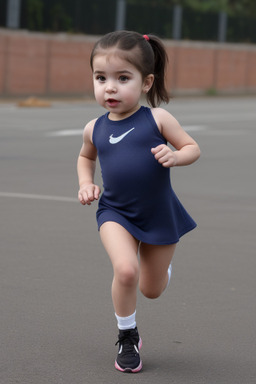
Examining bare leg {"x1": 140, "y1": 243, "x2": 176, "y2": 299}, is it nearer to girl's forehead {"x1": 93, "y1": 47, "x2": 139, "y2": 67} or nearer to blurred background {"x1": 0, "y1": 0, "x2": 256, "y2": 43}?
girl's forehead {"x1": 93, "y1": 47, "x2": 139, "y2": 67}

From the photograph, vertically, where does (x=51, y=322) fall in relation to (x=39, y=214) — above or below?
above

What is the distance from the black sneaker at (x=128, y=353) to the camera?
5.09 meters

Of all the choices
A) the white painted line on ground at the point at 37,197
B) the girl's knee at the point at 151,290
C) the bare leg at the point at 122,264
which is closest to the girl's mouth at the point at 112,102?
the bare leg at the point at 122,264

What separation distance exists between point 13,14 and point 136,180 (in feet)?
117

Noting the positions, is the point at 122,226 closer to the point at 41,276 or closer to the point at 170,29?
the point at 41,276

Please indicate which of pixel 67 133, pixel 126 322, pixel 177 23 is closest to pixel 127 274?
pixel 126 322

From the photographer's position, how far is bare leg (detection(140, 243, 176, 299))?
524 cm

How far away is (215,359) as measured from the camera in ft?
17.7

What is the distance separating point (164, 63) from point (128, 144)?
0.51 m

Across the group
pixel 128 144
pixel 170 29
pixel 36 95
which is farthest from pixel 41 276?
pixel 170 29

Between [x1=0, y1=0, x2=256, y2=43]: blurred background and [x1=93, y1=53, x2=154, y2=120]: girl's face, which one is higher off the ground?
[x1=93, y1=53, x2=154, y2=120]: girl's face

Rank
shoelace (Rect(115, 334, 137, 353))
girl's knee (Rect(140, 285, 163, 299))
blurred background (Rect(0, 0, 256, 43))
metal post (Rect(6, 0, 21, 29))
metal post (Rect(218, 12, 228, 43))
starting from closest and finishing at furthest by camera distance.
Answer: shoelace (Rect(115, 334, 137, 353)), girl's knee (Rect(140, 285, 163, 299)), metal post (Rect(6, 0, 21, 29)), blurred background (Rect(0, 0, 256, 43)), metal post (Rect(218, 12, 228, 43))

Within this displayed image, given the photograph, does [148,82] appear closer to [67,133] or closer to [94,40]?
[67,133]

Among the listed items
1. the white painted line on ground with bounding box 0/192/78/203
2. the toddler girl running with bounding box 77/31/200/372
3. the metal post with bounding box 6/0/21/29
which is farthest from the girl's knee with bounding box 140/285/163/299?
the metal post with bounding box 6/0/21/29
